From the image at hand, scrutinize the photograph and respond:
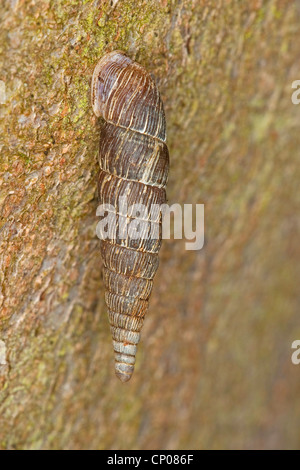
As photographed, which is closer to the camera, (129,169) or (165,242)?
(129,169)

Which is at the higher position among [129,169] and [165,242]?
[165,242]

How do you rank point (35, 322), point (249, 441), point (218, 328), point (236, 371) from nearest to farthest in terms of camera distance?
point (35, 322) < point (218, 328) < point (236, 371) < point (249, 441)
